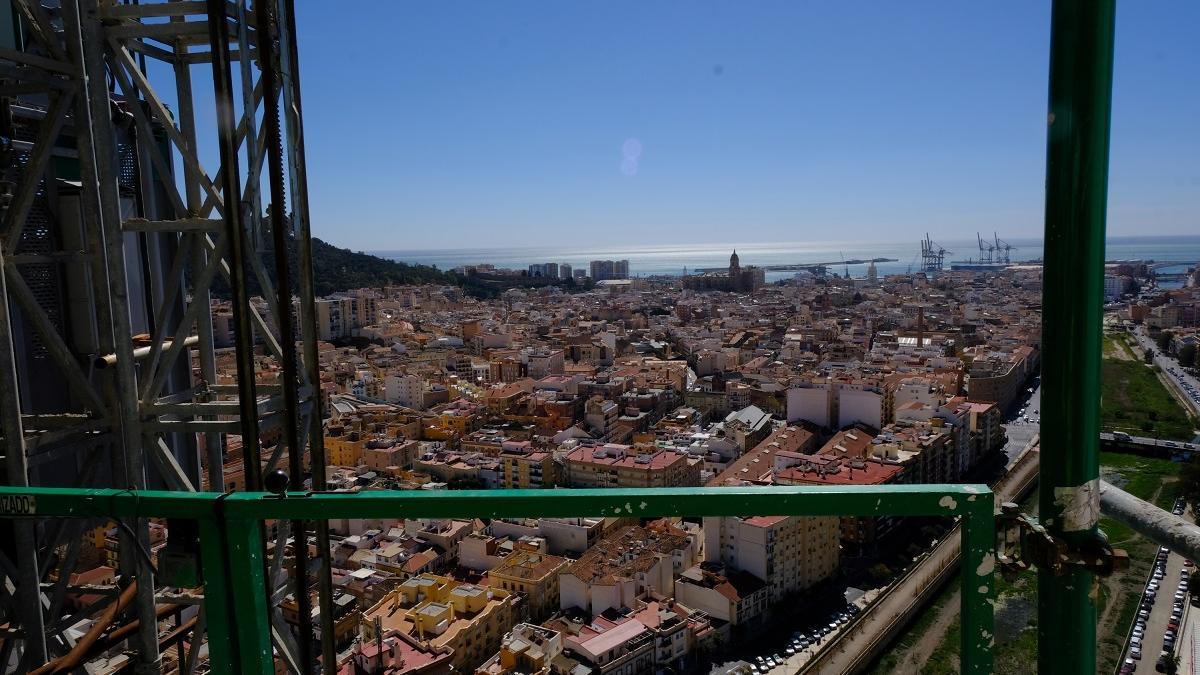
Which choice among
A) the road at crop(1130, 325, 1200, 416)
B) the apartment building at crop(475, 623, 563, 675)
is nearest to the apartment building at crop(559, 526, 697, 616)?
the apartment building at crop(475, 623, 563, 675)

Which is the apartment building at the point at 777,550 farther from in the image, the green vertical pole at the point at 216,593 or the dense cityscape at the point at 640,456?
the green vertical pole at the point at 216,593

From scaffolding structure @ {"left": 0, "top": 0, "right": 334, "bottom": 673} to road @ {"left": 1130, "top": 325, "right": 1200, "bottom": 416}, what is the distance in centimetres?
1591

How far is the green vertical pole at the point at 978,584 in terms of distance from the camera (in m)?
0.58

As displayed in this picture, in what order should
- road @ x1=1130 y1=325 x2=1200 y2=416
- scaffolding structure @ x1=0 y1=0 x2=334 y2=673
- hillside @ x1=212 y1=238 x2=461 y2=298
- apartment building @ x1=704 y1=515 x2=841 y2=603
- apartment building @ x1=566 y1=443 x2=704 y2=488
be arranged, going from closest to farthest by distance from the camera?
scaffolding structure @ x1=0 y1=0 x2=334 y2=673
apartment building @ x1=704 y1=515 x2=841 y2=603
apartment building @ x1=566 y1=443 x2=704 y2=488
road @ x1=1130 y1=325 x2=1200 y2=416
hillside @ x1=212 y1=238 x2=461 y2=298

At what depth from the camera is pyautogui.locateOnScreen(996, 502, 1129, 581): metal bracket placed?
0.58 meters

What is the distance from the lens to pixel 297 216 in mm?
1223

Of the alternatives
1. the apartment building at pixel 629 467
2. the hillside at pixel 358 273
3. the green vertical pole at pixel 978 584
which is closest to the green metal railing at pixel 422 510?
the green vertical pole at pixel 978 584

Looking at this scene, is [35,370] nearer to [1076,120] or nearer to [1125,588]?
[1076,120]

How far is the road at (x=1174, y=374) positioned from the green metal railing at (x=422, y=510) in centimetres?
1594

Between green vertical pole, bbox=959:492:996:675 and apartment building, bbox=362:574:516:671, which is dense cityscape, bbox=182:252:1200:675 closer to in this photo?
apartment building, bbox=362:574:516:671

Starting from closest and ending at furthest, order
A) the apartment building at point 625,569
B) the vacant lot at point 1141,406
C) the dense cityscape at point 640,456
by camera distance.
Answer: the dense cityscape at point 640,456 → the apartment building at point 625,569 → the vacant lot at point 1141,406

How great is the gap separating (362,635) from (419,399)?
10686 mm

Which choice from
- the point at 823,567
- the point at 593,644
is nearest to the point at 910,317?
the point at 823,567

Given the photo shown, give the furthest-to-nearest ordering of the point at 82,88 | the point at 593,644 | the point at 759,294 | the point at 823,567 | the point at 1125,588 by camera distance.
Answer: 1. the point at 759,294
2. the point at 823,567
3. the point at 1125,588
4. the point at 593,644
5. the point at 82,88
